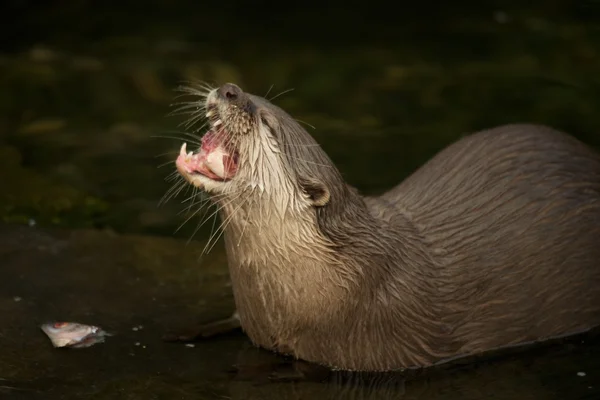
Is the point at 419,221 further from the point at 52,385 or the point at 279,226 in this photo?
the point at 52,385

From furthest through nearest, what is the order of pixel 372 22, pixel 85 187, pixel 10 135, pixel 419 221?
pixel 372 22, pixel 10 135, pixel 85 187, pixel 419 221

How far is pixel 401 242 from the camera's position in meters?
5.01

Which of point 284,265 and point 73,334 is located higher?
point 284,265

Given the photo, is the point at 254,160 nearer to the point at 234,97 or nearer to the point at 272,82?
the point at 234,97

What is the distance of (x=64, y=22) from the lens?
364 inches

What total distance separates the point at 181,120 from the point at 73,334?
256 cm

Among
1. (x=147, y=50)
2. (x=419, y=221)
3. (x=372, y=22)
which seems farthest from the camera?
(x=372, y=22)

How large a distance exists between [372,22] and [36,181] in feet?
10.8

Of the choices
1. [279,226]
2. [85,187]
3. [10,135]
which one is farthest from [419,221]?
[10,135]

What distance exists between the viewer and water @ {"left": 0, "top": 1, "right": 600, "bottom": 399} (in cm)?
498

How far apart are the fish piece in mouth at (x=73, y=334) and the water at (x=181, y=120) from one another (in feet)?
0.17

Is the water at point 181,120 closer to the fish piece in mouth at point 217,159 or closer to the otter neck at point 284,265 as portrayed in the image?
the otter neck at point 284,265

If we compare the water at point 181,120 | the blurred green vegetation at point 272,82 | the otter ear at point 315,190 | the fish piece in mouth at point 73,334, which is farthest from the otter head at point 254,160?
the blurred green vegetation at point 272,82

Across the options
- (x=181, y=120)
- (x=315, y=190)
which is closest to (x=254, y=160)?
(x=315, y=190)
